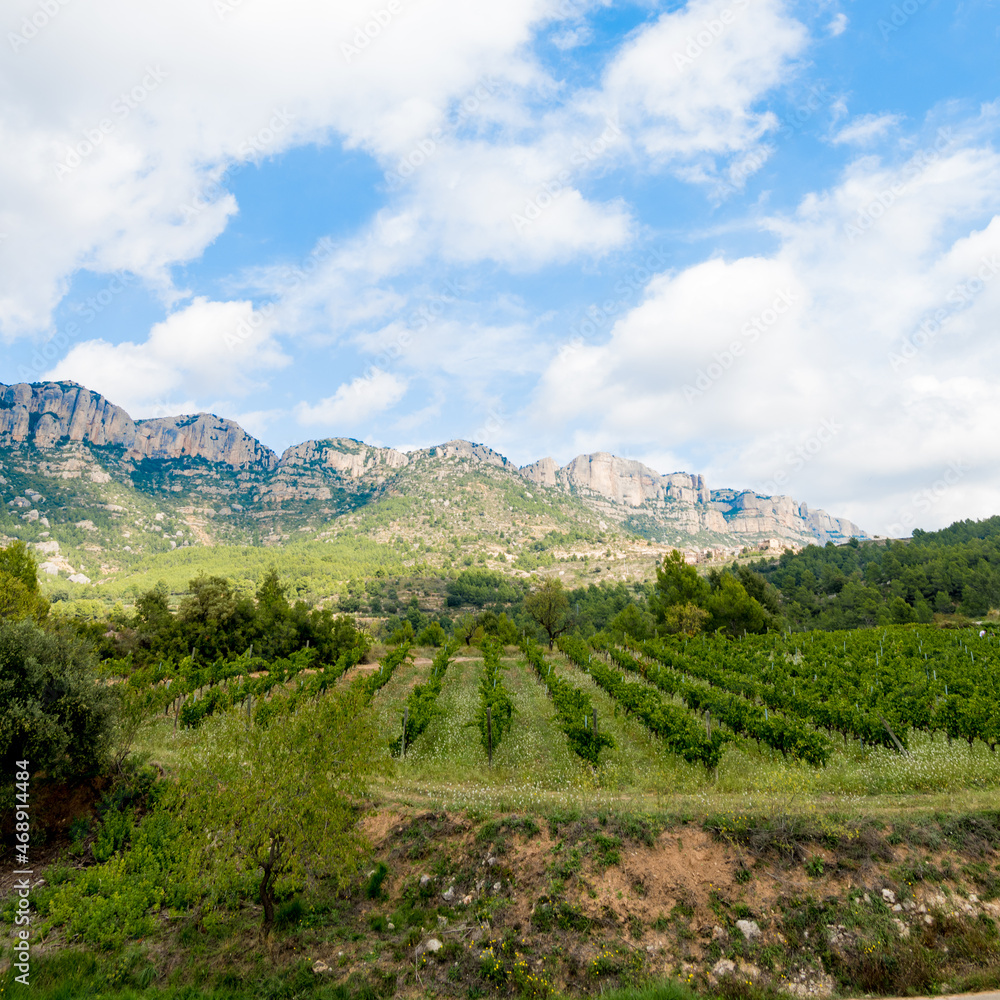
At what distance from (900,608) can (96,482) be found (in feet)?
751

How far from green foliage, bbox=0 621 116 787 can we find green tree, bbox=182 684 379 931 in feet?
21.6

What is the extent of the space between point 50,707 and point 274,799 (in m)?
9.94

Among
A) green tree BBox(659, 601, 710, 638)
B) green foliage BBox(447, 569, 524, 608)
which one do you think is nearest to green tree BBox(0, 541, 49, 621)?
green tree BBox(659, 601, 710, 638)

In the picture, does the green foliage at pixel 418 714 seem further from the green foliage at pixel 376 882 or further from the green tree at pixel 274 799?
the green tree at pixel 274 799

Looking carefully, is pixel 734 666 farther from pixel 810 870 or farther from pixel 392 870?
pixel 392 870

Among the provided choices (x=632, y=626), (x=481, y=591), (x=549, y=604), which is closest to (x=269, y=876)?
(x=549, y=604)

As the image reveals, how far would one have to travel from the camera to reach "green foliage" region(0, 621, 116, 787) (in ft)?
42.7

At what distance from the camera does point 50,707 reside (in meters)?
13.8

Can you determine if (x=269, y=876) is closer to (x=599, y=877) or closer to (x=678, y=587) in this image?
(x=599, y=877)

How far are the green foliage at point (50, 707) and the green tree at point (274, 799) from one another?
21.6ft

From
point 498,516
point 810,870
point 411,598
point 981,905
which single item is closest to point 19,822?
point 810,870

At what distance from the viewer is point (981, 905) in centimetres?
926

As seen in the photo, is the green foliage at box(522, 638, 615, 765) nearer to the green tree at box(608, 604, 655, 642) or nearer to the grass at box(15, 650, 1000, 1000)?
the grass at box(15, 650, 1000, 1000)

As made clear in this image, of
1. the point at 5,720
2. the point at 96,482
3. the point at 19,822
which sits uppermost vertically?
the point at 96,482
